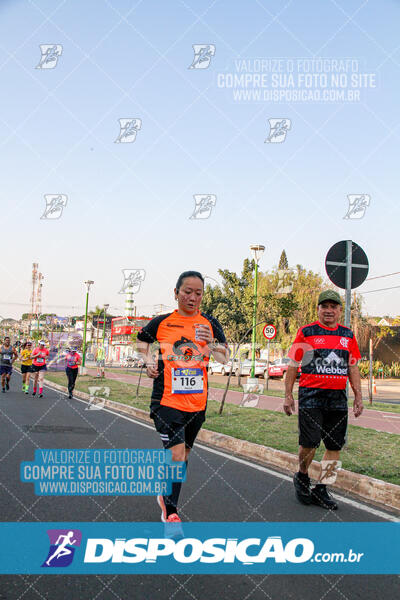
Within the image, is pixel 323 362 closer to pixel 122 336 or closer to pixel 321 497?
pixel 321 497

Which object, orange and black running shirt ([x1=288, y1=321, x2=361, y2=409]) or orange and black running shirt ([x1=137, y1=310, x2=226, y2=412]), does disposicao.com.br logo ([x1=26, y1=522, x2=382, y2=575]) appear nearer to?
orange and black running shirt ([x1=137, y1=310, x2=226, y2=412])

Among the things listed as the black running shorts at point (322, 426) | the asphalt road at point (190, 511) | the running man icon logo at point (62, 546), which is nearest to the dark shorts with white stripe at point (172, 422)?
the asphalt road at point (190, 511)

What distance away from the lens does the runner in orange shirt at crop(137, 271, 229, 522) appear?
4004 millimetres

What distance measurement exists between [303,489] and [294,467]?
1644 mm

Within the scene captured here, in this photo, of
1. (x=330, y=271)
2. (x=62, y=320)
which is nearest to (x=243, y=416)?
(x=330, y=271)

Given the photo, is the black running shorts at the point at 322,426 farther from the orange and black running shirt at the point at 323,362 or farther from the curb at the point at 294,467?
the curb at the point at 294,467

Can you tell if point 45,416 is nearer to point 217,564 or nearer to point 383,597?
point 217,564

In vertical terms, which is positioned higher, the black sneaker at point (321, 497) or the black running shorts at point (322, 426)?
the black running shorts at point (322, 426)

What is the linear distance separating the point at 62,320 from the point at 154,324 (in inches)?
4781

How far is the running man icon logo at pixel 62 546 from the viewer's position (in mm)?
3482

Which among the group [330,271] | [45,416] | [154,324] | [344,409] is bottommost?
[45,416]

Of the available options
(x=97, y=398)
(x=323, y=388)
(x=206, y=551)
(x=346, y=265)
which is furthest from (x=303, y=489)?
(x=97, y=398)

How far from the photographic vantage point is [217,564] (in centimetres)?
353

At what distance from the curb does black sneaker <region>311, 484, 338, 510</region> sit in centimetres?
59
